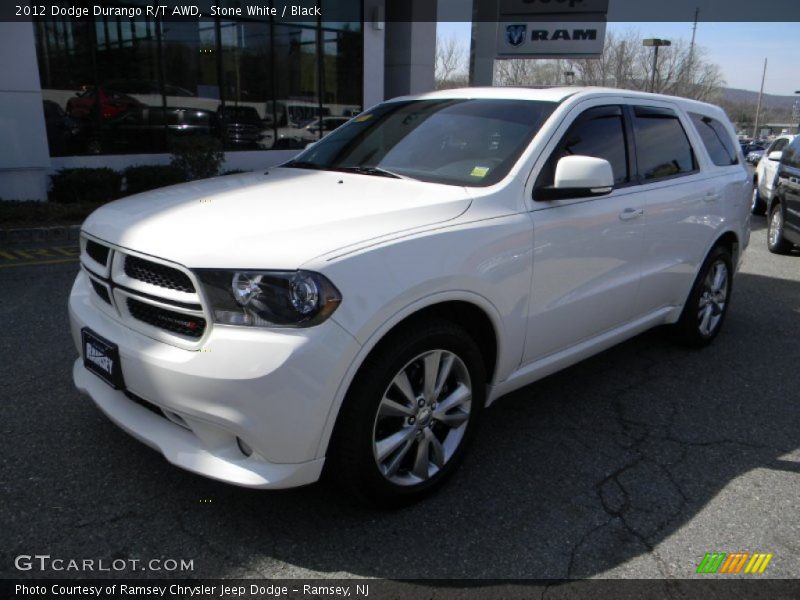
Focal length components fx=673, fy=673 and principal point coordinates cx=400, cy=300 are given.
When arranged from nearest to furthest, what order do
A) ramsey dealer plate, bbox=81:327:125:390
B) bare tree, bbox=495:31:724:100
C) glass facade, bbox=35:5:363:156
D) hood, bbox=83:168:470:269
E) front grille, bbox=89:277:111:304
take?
hood, bbox=83:168:470:269 → ramsey dealer plate, bbox=81:327:125:390 → front grille, bbox=89:277:111:304 → glass facade, bbox=35:5:363:156 → bare tree, bbox=495:31:724:100

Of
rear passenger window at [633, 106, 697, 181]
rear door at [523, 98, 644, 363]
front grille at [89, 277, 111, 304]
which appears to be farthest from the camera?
rear passenger window at [633, 106, 697, 181]

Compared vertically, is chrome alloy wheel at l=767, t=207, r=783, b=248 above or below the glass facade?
below

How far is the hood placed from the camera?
2.49 m

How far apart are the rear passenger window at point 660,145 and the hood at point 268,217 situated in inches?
64.7

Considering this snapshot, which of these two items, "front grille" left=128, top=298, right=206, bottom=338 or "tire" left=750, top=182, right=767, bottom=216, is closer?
"front grille" left=128, top=298, right=206, bottom=338

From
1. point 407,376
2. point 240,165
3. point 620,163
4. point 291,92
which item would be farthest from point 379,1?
point 407,376

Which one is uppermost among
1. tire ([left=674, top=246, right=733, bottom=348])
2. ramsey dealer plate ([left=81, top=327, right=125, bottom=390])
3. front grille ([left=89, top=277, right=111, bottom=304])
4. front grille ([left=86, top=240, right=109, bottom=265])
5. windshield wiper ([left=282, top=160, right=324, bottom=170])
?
windshield wiper ([left=282, top=160, right=324, bottom=170])

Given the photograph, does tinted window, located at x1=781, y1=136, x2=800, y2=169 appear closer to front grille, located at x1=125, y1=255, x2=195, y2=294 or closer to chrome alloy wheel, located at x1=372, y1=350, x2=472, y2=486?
chrome alloy wheel, located at x1=372, y1=350, x2=472, y2=486

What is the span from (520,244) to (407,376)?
839mm

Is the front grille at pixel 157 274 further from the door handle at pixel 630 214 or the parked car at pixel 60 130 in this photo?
the parked car at pixel 60 130

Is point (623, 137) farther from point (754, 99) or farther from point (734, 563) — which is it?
point (754, 99)

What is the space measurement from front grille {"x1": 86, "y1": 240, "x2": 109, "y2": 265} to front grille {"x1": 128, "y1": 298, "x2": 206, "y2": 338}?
0.35 m

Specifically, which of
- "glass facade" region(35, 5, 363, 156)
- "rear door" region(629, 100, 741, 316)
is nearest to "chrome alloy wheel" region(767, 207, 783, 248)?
"rear door" region(629, 100, 741, 316)

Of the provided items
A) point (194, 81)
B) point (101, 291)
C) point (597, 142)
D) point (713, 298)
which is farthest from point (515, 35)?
point (101, 291)
